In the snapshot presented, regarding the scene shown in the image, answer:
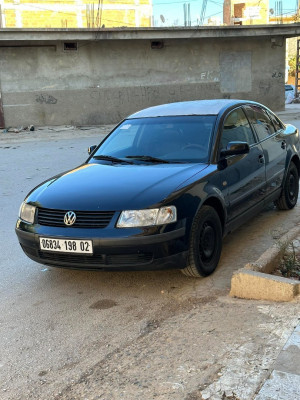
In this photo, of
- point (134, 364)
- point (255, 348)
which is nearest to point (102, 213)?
point (134, 364)

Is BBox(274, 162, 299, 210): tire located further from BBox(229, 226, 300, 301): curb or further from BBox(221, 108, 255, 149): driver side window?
BBox(229, 226, 300, 301): curb

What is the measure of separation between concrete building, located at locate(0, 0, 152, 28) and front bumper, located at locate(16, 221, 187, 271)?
127 ft

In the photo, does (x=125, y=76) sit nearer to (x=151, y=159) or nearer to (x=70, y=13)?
(x=151, y=159)

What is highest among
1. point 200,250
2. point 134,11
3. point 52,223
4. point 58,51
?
point 134,11

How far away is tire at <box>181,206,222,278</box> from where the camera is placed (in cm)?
399

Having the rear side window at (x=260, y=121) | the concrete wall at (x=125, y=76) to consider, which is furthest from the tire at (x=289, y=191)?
the concrete wall at (x=125, y=76)

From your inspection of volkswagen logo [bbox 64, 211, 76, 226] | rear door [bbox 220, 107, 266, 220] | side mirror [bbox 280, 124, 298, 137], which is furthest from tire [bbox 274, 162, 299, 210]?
volkswagen logo [bbox 64, 211, 76, 226]

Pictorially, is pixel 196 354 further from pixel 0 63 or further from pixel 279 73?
pixel 279 73

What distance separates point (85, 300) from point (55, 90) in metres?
19.2

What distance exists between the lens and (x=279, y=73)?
81.4ft

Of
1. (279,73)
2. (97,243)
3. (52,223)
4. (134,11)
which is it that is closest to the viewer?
(97,243)

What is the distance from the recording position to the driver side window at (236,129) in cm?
499

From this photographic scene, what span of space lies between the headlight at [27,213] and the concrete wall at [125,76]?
1822 centimetres

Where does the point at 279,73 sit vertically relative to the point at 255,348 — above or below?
above
